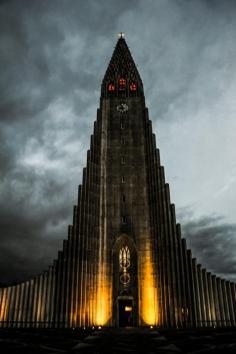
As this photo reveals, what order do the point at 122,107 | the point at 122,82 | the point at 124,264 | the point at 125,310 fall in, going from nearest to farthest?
the point at 125,310 → the point at 124,264 → the point at 122,107 → the point at 122,82

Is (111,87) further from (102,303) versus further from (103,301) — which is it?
(102,303)

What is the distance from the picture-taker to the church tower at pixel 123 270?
104ft

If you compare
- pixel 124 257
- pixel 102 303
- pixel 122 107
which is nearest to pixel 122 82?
pixel 122 107

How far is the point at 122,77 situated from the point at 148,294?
3322 cm

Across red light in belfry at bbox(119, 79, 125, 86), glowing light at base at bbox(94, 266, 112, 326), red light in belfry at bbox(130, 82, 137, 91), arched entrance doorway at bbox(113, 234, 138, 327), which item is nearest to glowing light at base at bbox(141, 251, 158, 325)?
arched entrance doorway at bbox(113, 234, 138, 327)

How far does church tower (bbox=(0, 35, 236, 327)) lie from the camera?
104ft

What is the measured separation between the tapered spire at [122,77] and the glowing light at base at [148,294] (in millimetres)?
25275

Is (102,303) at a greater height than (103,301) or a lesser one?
lesser

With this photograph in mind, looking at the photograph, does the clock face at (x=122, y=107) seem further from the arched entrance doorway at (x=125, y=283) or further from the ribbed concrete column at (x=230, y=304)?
the ribbed concrete column at (x=230, y=304)

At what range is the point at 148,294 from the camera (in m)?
33.0

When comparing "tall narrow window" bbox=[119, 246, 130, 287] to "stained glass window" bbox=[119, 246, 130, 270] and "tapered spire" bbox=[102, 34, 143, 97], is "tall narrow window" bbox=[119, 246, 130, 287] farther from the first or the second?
"tapered spire" bbox=[102, 34, 143, 97]

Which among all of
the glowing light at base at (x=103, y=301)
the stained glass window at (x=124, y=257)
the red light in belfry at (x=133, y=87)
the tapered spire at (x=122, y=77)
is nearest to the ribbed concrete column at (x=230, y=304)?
the stained glass window at (x=124, y=257)

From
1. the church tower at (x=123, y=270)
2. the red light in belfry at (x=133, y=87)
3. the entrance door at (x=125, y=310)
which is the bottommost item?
the entrance door at (x=125, y=310)

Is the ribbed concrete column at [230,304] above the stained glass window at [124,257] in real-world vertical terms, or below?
below
